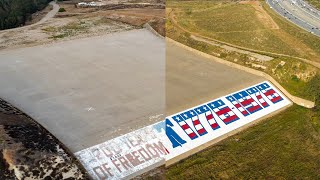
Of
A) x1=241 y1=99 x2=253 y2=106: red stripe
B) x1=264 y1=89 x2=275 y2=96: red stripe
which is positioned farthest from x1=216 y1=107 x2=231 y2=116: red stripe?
x1=264 y1=89 x2=275 y2=96: red stripe

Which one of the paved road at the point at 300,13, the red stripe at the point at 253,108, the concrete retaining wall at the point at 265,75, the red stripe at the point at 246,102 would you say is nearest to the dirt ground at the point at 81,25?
the concrete retaining wall at the point at 265,75

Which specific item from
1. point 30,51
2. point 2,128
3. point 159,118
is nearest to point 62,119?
point 2,128

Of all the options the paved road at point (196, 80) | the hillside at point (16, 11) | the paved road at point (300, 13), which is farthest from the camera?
the hillside at point (16, 11)

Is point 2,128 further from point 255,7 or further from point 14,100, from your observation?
point 255,7

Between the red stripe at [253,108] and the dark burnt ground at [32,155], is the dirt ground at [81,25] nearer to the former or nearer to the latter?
the dark burnt ground at [32,155]

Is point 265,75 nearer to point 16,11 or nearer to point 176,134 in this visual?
point 176,134

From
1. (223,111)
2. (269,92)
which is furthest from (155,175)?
(269,92)

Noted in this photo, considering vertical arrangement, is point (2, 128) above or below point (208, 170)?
above
